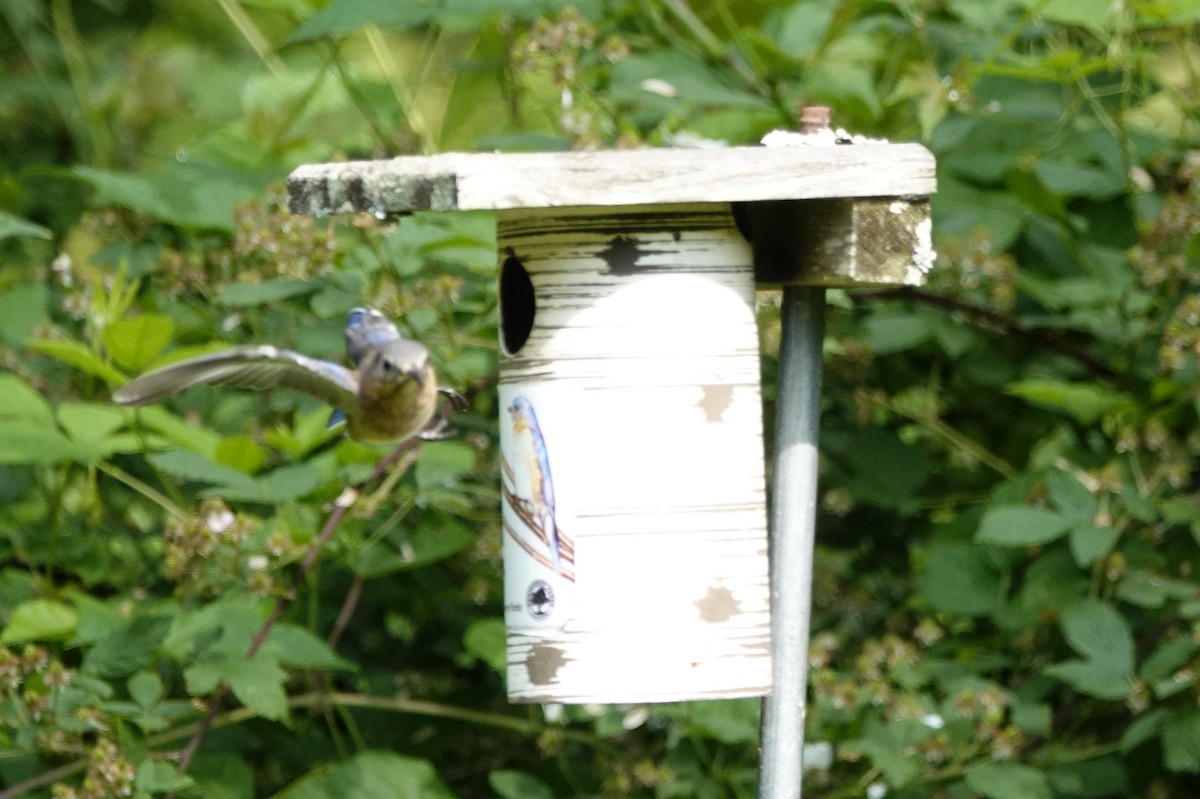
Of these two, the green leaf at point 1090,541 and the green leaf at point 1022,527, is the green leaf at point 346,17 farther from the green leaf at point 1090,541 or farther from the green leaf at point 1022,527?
the green leaf at point 1090,541

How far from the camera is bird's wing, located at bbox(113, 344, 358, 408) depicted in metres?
1.47

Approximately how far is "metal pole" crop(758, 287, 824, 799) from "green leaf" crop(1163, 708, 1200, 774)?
622 mm

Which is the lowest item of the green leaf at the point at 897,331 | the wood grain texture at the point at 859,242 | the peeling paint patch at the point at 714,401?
the green leaf at the point at 897,331

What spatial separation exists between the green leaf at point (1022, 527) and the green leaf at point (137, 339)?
125cm

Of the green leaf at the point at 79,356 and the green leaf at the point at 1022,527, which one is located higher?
the green leaf at the point at 79,356

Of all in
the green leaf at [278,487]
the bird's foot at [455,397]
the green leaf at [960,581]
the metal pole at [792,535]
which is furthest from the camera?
the green leaf at [960,581]

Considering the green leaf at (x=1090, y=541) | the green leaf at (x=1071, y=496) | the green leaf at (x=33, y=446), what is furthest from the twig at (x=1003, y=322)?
the green leaf at (x=33, y=446)

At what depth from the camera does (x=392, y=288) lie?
2371 millimetres

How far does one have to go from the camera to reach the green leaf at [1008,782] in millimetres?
2273

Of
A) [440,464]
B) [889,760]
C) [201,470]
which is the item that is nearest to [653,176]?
[440,464]

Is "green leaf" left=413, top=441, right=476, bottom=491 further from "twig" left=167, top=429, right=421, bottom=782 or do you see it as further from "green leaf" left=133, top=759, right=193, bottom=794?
"green leaf" left=133, top=759, right=193, bottom=794

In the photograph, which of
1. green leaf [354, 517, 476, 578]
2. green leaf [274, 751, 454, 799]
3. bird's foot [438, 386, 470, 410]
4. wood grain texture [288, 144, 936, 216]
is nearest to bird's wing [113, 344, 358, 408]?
bird's foot [438, 386, 470, 410]

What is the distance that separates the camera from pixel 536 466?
1937mm

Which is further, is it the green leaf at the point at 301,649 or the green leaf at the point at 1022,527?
the green leaf at the point at 1022,527
